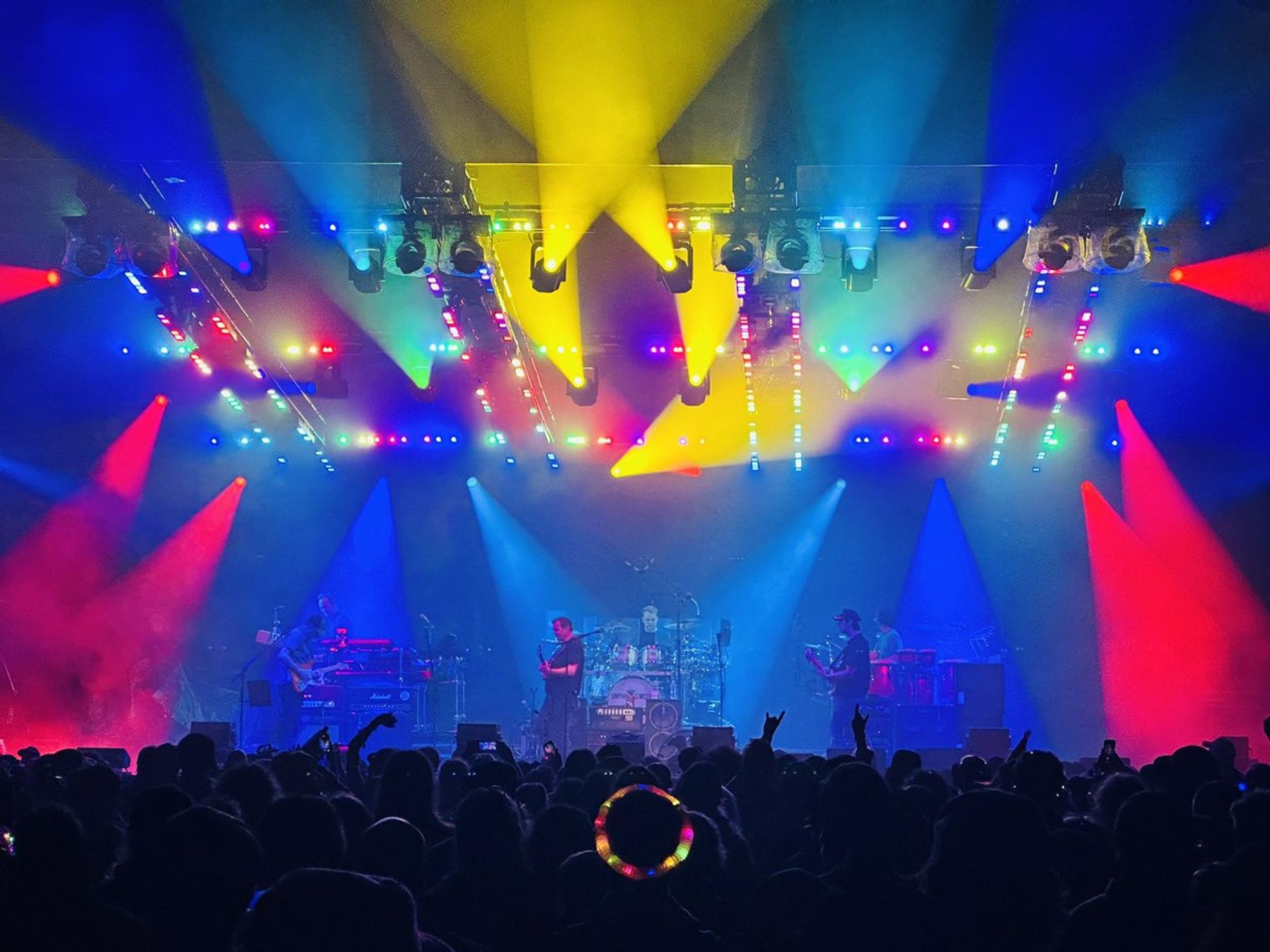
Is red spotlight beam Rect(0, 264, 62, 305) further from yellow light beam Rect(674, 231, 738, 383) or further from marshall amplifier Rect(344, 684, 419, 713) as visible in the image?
yellow light beam Rect(674, 231, 738, 383)

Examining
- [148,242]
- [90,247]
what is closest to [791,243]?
[148,242]

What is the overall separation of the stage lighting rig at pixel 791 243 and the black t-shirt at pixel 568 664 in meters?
5.40

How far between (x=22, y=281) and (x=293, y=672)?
5842mm

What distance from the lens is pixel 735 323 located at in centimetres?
1489

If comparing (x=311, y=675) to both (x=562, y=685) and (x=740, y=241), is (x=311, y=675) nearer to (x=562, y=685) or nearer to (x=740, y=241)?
(x=562, y=685)

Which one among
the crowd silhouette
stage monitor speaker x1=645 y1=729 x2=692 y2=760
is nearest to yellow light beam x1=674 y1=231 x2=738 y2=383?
stage monitor speaker x1=645 y1=729 x2=692 y2=760

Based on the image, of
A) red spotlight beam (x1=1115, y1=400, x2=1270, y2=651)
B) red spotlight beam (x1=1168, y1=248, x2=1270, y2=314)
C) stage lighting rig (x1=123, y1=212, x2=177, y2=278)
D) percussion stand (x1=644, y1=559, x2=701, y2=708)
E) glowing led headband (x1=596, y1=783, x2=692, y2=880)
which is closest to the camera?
glowing led headband (x1=596, y1=783, x2=692, y2=880)

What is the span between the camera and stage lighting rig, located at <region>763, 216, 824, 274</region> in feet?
35.9

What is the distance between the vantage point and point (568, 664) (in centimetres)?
1388

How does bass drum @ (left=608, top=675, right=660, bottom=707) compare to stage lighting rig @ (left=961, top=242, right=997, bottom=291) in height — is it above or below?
below

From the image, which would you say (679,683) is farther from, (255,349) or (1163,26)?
(1163,26)

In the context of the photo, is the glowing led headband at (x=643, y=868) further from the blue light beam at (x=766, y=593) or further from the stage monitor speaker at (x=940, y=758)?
the blue light beam at (x=766, y=593)

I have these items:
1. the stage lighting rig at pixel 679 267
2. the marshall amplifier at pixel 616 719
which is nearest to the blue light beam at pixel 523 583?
the marshall amplifier at pixel 616 719

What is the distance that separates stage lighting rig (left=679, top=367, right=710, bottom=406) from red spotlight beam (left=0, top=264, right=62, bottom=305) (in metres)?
8.00
